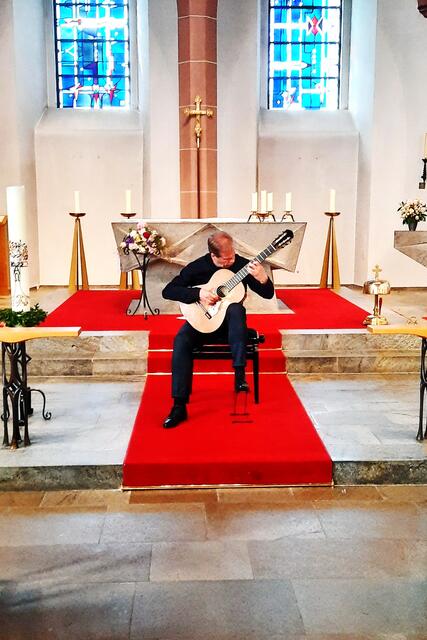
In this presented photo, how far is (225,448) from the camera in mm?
4348

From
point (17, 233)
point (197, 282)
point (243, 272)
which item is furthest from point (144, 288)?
point (17, 233)

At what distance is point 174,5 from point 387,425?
26.3ft

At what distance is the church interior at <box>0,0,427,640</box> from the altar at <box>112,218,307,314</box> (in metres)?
0.02

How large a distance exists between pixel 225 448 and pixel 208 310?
44.6 inches

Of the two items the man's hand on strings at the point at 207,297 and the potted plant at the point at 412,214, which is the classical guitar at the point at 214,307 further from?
the potted plant at the point at 412,214

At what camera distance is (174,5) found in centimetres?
1063

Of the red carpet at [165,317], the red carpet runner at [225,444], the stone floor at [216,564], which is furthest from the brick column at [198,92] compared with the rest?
the stone floor at [216,564]

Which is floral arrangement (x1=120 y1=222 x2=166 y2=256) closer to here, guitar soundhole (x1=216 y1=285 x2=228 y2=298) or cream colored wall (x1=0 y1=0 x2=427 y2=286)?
guitar soundhole (x1=216 y1=285 x2=228 y2=298)

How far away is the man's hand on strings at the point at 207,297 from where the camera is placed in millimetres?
5070

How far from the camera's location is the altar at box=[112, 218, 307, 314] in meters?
7.64

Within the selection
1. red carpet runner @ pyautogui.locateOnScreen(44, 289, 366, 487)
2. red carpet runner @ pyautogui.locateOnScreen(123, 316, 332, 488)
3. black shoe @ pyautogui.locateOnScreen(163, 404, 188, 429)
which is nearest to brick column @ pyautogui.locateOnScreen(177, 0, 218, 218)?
red carpet runner @ pyautogui.locateOnScreen(44, 289, 366, 487)

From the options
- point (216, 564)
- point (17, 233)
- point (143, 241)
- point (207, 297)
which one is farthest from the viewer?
point (143, 241)

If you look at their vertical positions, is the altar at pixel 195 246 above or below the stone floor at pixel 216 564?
above

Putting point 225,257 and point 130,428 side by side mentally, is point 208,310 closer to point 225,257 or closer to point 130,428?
point 225,257
